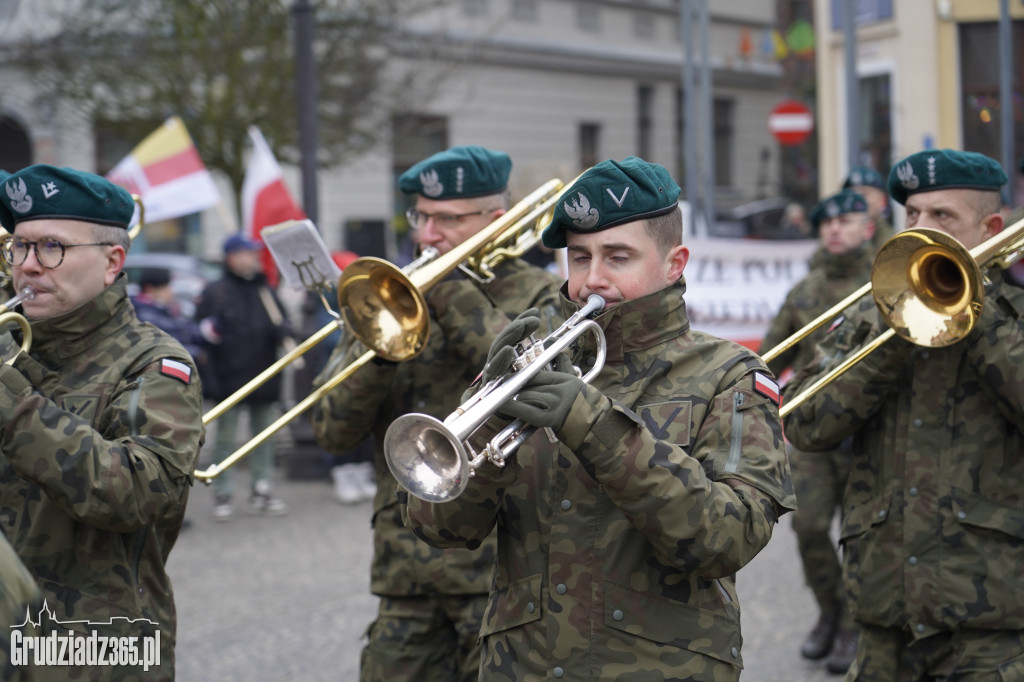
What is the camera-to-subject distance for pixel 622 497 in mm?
2434

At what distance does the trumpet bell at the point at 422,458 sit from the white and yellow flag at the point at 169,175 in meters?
7.61

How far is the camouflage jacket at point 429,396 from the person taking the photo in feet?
12.9

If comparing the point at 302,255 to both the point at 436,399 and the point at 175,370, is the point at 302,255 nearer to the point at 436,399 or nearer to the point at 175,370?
the point at 436,399

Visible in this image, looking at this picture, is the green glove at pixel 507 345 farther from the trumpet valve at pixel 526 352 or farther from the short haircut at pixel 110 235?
the short haircut at pixel 110 235

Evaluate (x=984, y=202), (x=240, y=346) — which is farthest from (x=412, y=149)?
(x=984, y=202)

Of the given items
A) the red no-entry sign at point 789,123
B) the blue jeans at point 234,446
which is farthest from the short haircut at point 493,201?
the red no-entry sign at point 789,123

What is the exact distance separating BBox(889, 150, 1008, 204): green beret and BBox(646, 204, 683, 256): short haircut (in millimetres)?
1218

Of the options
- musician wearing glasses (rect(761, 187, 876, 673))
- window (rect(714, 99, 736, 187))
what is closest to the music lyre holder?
musician wearing glasses (rect(761, 187, 876, 673))

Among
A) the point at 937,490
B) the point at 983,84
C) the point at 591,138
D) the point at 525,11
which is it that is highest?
the point at 525,11

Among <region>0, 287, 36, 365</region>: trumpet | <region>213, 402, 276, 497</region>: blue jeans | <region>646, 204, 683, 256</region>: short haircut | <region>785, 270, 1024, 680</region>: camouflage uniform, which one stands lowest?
<region>213, 402, 276, 497</region>: blue jeans

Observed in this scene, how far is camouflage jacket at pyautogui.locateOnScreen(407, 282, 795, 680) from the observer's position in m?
2.44

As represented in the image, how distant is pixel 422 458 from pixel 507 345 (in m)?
0.28

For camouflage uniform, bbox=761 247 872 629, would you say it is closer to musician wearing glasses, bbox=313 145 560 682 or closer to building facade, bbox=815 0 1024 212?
musician wearing glasses, bbox=313 145 560 682

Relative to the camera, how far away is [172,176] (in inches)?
A: 387
